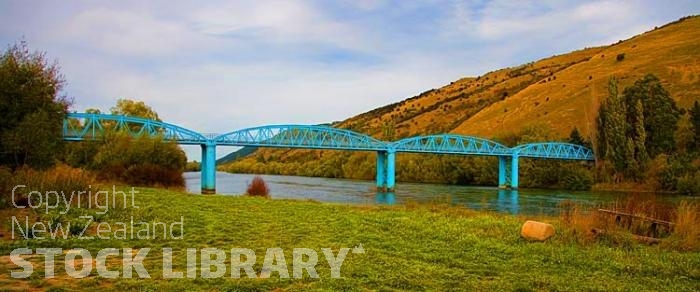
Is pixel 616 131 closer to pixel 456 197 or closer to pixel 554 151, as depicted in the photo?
pixel 554 151

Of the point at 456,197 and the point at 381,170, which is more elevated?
the point at 381,170

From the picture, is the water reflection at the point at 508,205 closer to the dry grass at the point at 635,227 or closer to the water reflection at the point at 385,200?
the water reflection at the point at 385,200

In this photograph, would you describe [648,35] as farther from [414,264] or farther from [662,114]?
[414,264]

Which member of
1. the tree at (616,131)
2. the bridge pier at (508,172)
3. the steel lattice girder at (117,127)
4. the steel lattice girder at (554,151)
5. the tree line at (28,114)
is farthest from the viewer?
the steel lattice girder at (554,151)

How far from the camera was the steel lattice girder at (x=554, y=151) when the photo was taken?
92.8 metres

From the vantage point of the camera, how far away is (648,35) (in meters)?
144

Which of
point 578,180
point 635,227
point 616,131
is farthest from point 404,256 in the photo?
point 578,180

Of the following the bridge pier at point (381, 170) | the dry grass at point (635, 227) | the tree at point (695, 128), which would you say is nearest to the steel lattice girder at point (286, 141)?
the bridge pier at point (381, 170)

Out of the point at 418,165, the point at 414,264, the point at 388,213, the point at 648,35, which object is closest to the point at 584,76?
the point at 648,35

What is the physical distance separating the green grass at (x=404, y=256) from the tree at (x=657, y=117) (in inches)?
2891

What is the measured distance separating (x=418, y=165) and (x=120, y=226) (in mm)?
99281

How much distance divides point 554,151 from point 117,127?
72666mm

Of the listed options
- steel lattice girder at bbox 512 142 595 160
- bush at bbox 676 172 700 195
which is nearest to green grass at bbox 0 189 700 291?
bush at bbox 676 172 700 195

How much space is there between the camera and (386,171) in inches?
3425
